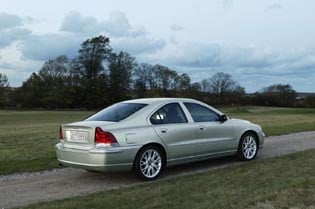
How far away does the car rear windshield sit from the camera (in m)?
8.85

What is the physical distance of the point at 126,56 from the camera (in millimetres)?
113688

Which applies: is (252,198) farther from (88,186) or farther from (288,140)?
(288,140)

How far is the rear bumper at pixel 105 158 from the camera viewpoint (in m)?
8.16

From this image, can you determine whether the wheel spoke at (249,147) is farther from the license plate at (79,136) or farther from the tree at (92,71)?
the tree at (92,71)

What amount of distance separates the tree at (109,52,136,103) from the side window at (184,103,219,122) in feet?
314

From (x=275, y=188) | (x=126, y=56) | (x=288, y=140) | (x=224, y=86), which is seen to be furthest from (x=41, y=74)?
(x=275, y=188)

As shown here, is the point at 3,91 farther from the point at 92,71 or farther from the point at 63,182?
the point at 63,182

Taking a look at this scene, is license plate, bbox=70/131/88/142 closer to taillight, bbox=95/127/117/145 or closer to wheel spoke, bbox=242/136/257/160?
taillight, bbox=95/127/117/145

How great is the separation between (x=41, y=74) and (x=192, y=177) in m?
105

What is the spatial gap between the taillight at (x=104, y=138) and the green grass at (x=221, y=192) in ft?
2.89

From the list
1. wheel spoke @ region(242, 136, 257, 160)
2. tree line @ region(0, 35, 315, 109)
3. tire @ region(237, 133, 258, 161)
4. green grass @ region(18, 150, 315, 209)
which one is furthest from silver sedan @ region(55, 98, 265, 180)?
tree line @ region(0, 35, 315, 109)

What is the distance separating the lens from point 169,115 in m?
9.35

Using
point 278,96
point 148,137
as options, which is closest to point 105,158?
point 148,137

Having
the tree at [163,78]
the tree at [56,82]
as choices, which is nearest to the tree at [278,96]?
the tree at [163,78]
